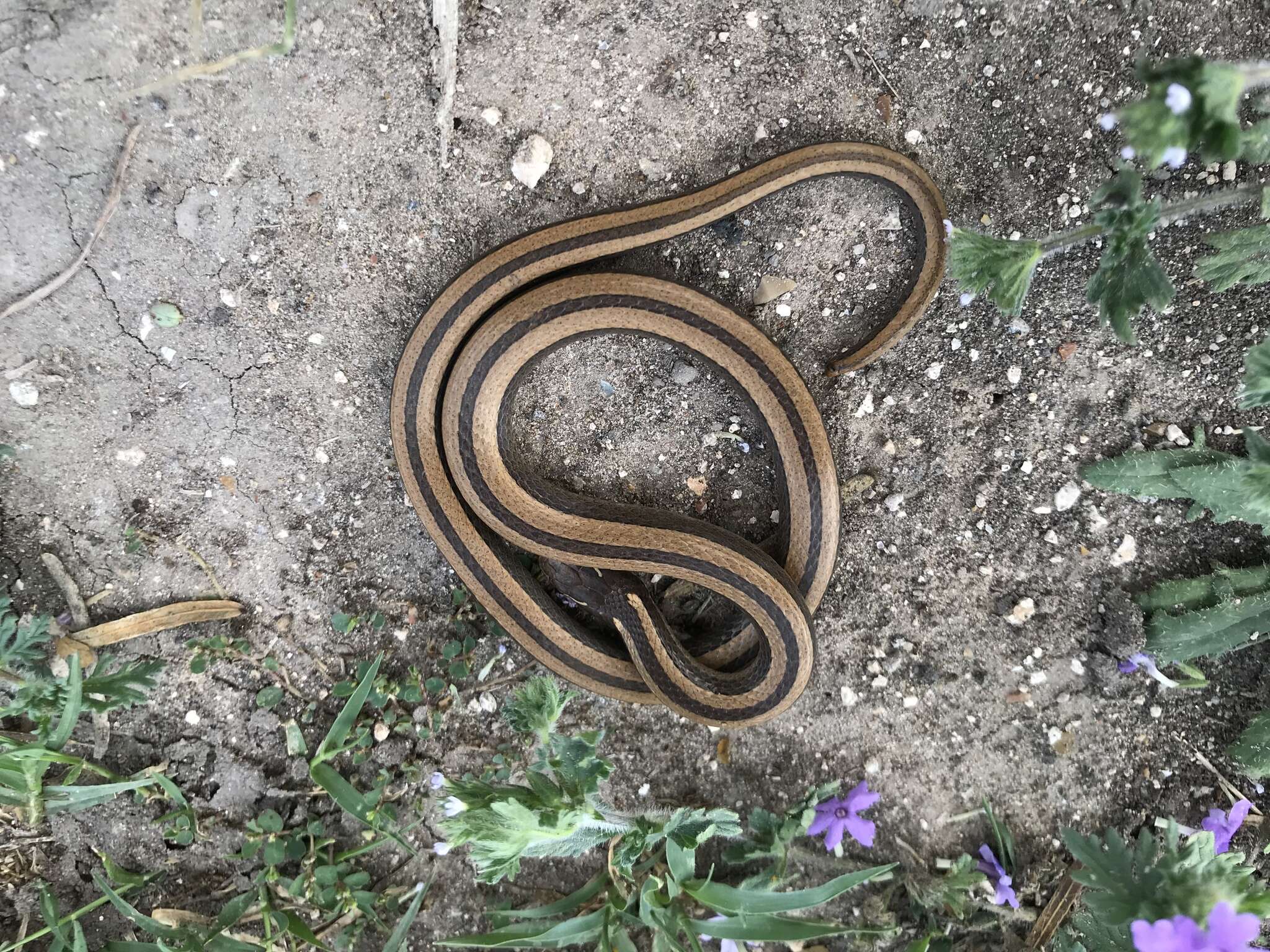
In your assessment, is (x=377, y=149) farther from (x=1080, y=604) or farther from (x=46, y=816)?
(x=1080, y=604)

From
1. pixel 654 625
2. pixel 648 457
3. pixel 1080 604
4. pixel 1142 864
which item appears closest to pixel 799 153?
pixel 648 457

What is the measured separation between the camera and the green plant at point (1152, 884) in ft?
7.35

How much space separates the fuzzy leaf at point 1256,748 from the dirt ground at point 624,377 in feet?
0.42

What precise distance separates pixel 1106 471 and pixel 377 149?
387cm

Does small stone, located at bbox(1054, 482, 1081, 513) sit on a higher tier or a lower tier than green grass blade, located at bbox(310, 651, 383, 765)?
higher

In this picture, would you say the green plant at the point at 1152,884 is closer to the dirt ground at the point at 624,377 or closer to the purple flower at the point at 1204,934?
the purple flower at the point at 1204,934

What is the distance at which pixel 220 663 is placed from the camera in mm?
4027

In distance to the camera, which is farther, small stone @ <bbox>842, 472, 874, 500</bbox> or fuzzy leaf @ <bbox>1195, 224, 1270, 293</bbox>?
Answer: small stone @ <bbox>842, 472, 874, 500</bbox>

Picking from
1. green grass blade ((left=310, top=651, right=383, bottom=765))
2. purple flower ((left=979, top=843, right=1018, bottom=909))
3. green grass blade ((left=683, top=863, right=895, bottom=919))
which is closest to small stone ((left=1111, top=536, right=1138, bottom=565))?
purple flower ((left=979, top=843, right=1018, bottom=909))

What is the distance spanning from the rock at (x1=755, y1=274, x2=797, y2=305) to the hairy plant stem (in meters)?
1.13

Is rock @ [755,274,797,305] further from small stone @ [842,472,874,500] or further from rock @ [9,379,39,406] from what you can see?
rock @ [9,379,39,406]

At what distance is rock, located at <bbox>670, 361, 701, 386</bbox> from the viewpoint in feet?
13.0

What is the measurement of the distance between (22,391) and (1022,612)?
5.11m

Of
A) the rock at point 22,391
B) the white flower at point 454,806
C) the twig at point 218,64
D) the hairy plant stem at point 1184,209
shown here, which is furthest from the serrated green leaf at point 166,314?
the hairy plant stem at point 1184,209
